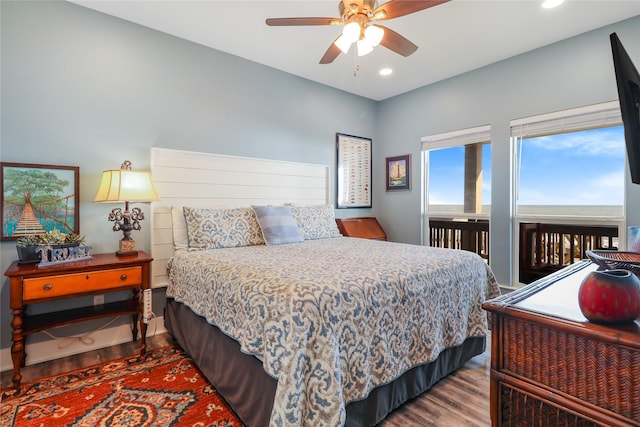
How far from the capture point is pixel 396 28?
2.76 metres

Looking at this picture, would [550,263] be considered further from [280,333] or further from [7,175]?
[7,175]

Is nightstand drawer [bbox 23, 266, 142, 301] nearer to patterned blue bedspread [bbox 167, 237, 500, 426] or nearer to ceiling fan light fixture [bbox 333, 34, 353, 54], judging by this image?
patterned blue bedspread [bbox 167, 237, 500, 426]

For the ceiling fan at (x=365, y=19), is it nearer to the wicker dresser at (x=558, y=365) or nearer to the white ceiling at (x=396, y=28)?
the white ceiling at (x=396, y=28)


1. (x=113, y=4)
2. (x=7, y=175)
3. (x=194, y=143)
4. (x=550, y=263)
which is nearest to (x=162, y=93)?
(x=194, y=143)

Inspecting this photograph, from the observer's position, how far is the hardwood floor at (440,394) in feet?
5.40

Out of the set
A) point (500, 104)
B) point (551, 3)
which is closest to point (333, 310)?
point (551, 3)

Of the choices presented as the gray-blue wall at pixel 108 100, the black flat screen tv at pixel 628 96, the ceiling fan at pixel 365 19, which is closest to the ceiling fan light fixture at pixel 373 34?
the ceiling fan at pixel 365 19

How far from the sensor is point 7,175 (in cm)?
219

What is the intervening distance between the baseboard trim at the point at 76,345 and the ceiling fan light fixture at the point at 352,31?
9.32ft

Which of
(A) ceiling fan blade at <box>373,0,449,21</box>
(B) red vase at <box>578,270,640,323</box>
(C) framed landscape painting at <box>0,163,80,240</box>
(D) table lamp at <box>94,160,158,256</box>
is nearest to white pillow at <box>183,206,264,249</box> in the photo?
(D) table lamp at <box>94,160,158,256</box>

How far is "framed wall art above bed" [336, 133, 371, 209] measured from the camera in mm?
4305

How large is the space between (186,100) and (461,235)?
11.9ft

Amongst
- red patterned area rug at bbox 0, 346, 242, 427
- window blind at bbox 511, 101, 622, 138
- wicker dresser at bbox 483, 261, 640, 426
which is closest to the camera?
wicker dresser at bbox 483, 261, 640, 426

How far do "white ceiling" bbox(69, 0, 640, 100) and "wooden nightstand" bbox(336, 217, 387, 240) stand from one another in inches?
76.1
